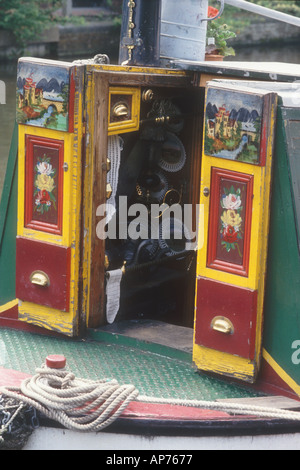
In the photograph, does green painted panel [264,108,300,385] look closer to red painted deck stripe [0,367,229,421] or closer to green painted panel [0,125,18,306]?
red painted deck stripe [0,367,229,421]

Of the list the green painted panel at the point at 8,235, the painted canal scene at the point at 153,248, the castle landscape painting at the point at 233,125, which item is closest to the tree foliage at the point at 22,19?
the painted canal scene at the point at 153,248

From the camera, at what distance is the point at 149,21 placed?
4312 mm

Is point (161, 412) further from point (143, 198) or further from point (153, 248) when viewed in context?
point (143, 198)

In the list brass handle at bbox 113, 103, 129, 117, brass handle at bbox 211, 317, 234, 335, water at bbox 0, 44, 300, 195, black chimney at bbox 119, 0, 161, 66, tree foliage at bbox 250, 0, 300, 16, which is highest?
black chimney at bbox 119, 0, 161, 66

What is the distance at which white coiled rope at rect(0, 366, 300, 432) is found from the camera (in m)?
3.20

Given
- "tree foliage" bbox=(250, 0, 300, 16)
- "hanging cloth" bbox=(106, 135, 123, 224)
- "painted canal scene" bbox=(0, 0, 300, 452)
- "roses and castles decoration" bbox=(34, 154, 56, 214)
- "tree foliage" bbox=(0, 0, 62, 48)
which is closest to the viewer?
"painted canal scene" bbox=(0, 0, 300, 452)

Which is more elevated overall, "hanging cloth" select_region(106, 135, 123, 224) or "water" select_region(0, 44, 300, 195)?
"hanging cloth" select_region(106, 135, 123, 224)

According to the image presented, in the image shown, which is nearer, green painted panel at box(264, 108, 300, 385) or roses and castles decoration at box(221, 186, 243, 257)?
green painted panel at box(264, 108, 300, 385)

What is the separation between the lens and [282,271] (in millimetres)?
3510

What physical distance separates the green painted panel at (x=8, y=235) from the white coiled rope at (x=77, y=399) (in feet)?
3.48

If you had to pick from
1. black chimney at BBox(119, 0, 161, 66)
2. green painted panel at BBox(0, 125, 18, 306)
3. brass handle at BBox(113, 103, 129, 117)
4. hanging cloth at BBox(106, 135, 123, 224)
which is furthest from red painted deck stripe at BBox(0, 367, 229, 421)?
black chimney at BBox(119, 0, 161, 66)

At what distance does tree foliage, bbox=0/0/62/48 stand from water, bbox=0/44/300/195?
0.55m

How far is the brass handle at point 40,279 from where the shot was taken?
4069 mm

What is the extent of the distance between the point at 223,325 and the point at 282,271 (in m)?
0.35
